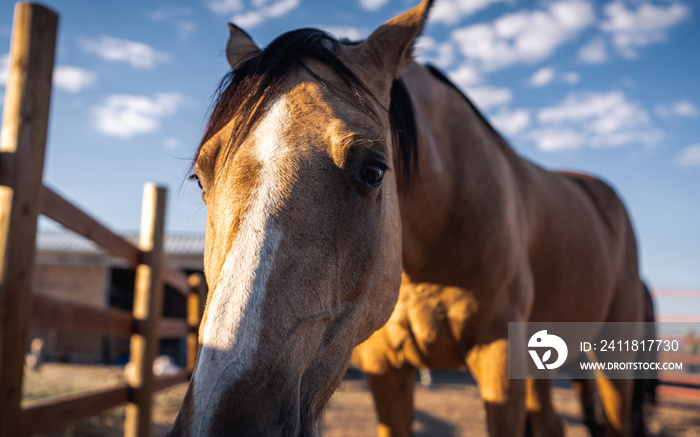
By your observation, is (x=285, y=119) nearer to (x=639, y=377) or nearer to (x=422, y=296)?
(x=422, y=296)

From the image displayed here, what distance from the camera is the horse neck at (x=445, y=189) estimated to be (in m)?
2.17

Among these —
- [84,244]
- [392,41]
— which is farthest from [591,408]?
[84,244]

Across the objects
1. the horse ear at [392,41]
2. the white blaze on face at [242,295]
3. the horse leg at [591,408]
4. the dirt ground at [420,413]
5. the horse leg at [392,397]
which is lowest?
the dirt ground at [420,413]

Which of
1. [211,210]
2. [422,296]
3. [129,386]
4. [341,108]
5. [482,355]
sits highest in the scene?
[341,108]

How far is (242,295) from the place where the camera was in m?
1.05

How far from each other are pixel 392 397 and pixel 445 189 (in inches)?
49.0

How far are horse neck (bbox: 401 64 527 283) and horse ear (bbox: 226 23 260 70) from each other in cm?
73

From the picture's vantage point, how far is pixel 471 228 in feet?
7.52

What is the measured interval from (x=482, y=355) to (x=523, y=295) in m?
0.39

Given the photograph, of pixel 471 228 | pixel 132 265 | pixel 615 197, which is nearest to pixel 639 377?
pixel 615 197

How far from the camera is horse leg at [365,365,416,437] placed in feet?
8.63

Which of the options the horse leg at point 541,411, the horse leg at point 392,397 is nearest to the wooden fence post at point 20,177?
the horse leg at point 392,397

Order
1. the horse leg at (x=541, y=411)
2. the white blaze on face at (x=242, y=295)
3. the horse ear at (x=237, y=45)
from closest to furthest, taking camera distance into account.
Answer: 1. the white blaze on face at (x=242, y=295)
2. the horse ear at (x=237, y=45)
3. the horse leg at (x=541, y=411)

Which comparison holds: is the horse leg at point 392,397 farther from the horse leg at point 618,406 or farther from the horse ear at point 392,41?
the horse leg at point 618,406
